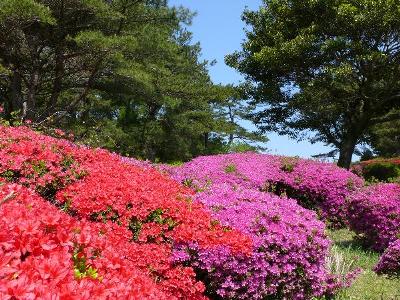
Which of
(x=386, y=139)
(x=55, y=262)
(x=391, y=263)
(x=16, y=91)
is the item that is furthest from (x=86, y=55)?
(x=386, y=139)

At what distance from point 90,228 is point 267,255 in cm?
288

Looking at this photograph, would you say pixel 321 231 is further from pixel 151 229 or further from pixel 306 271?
pixel 151 229

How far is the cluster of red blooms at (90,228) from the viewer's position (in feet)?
8.69

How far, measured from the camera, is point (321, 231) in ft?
22.8

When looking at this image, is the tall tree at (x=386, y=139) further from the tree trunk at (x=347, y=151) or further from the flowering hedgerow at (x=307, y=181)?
the flowering hedgerow at (x=307, y=181)

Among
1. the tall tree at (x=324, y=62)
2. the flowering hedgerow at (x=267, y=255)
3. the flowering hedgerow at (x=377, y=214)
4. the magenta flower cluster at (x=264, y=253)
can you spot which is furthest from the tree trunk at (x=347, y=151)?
the flowering hedgerow at (x=267, y=255)

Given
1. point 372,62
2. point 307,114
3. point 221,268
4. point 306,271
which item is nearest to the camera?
point 221,268

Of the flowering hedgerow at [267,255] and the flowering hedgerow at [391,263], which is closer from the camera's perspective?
the flowering hedgerow at [267,255]

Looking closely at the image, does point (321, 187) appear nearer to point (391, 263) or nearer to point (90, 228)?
point (391, 263)

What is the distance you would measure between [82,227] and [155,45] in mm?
14170

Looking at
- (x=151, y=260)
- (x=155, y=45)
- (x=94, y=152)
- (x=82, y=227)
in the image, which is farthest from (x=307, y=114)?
(x=82, y=227)

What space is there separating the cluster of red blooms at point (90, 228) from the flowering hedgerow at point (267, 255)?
0.67 ft

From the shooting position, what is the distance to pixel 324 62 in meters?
20.9

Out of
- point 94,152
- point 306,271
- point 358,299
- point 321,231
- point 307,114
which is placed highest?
point 307,114
